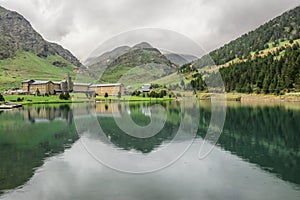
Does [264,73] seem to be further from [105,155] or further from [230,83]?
[105,155]

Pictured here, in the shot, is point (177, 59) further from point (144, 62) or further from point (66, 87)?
point (66, 87)

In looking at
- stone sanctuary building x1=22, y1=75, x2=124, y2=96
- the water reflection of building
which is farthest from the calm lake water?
stone sanctuary building x1=22, y1=75, x2=124, y2=96

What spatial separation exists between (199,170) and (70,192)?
782cm

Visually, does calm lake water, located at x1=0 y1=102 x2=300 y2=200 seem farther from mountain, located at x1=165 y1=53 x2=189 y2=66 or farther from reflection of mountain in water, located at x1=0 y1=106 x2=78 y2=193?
mountain, located at x1=165 y1=53 x2=189 y2=66

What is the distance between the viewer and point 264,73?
118 meters

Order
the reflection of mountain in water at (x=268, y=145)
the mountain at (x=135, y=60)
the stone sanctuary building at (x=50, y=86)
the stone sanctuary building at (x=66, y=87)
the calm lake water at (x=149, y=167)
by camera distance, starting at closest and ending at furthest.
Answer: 1. the calm lake water at (x=149, y=167)
2. the reflection of mountain in water at (x=268, y=145)
3. the mountain at (x=135, y=60)
4. the stone sanctuary building at (x=66, y=87)
5. the stone sanctuary building at (x=50, y=86)

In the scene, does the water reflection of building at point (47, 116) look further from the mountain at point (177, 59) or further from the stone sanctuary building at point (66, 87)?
the stone sanctuary building at point (66, 87)

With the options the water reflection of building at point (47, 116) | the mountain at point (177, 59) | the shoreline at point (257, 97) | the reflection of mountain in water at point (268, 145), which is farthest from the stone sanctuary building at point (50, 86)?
the mountain at point (177, 59)

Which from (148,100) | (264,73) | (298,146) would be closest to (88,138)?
(298,146)

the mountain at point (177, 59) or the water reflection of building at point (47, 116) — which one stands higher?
the mountain at point (177, 59)

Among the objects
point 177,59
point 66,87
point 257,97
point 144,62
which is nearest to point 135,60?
point 144,62

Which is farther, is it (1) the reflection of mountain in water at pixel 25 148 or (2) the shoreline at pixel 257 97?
(2) the shoreline at pixel 257 97

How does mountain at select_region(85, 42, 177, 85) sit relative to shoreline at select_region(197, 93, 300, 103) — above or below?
above

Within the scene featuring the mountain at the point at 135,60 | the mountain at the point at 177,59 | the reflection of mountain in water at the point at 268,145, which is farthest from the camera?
the mountain at the point at 135,60
